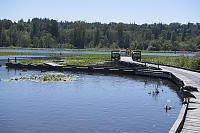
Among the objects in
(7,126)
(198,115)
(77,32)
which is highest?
(77,32)

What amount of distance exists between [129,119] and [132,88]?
40.1ft

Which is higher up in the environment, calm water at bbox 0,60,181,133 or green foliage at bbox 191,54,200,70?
green foliage at bbox 191,54,200,70

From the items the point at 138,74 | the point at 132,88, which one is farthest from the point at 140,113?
the point at 138,74

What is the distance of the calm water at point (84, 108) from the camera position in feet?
53.5

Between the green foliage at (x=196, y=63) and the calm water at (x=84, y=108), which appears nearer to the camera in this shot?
the calm water at (x=84, y=108)

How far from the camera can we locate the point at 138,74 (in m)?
40.7

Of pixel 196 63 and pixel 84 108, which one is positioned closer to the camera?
pixel 84 108

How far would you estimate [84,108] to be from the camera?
2061 cm

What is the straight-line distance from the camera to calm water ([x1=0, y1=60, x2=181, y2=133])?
16.3 metres

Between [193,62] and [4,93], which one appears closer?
[4,93]

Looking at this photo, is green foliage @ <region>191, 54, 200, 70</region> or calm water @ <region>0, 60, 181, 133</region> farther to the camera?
green foliage @ <region>191, 54, 200, 70</region>

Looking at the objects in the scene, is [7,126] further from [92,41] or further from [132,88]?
[92,41]

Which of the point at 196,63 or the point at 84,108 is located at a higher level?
the point at 196,63

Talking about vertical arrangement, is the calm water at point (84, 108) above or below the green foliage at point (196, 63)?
below
